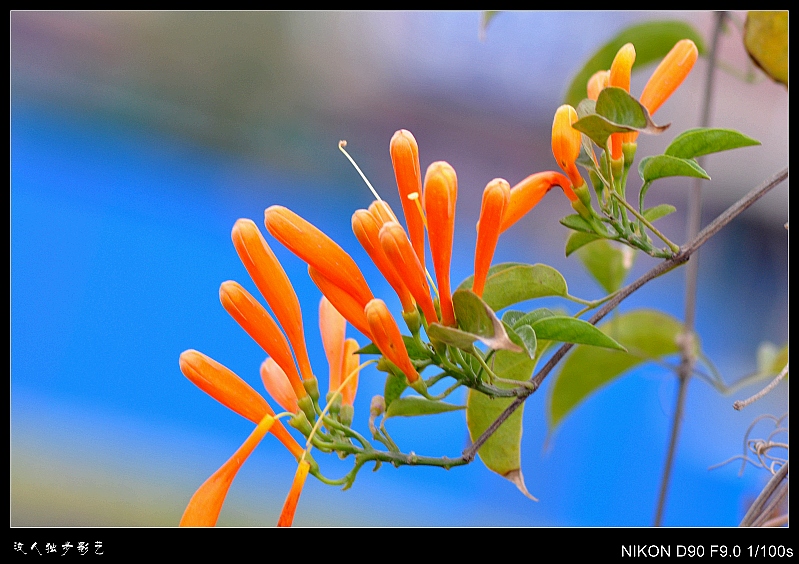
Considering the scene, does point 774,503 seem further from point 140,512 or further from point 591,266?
point 140,512

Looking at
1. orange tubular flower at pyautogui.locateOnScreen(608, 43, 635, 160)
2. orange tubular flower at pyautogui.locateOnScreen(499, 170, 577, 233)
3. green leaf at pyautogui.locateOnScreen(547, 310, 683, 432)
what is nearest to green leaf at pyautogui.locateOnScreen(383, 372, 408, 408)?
orange tubular flower at pyautogui.locateOnScreen(499, 170, 577, 233)

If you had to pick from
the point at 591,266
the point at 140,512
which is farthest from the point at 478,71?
the point at 591,266

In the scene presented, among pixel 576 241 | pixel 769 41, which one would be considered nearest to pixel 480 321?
pixel 576 241

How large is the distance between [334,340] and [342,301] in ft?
0.24

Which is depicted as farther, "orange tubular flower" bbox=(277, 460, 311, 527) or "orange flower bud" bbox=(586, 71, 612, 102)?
"orange flower bud" bbox=(586, 71, 612, 102)

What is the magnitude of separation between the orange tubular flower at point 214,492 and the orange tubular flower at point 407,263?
0.36ft

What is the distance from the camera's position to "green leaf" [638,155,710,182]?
0.42 m

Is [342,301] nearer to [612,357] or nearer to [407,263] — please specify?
[407,263]

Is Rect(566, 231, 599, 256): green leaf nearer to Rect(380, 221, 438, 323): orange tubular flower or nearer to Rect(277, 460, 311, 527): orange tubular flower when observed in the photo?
Rect(380, 221, 438, 323): orange tubular flower

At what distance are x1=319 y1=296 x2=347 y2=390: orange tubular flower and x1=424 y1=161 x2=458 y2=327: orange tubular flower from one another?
10 centimetres

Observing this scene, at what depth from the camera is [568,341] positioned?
15.7 inches

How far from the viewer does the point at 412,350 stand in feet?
1.36

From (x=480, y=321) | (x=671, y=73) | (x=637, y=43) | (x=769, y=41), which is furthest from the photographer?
(x=637, y=43)
